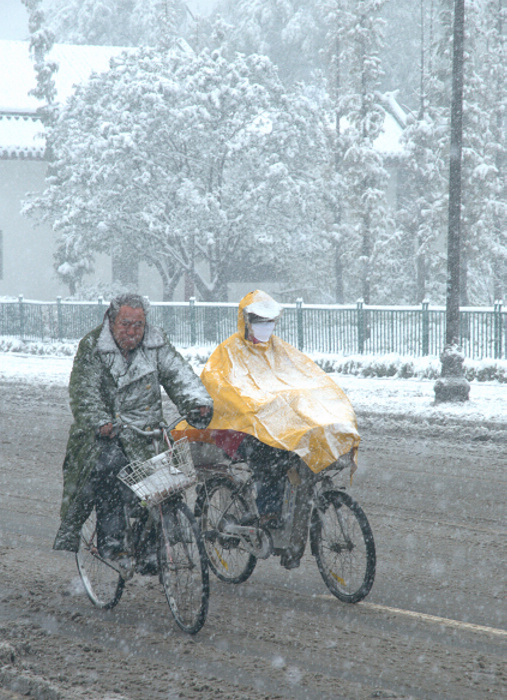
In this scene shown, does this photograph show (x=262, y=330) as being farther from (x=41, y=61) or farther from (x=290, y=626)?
(x=41, y=61)

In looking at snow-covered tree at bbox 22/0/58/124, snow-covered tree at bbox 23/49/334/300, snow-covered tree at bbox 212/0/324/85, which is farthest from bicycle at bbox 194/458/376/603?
snow-covered tree at bbox 212/0/324/85

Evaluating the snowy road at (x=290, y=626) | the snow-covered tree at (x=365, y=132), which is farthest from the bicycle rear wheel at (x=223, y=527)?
the snow-covered tree at (x=365, y=132)

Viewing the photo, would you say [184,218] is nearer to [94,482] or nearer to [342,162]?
[342,162]

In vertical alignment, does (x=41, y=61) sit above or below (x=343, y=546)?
above

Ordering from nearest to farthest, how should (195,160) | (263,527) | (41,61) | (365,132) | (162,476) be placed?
(162,476), (263,527), (195,160), (365,132), (41,61)

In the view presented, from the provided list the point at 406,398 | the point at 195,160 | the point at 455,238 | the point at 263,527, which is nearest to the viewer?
the point at 263,527

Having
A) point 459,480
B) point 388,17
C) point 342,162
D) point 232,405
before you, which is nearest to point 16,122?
point 342,162

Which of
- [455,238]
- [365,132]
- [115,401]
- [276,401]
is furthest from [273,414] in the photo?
[365,132]

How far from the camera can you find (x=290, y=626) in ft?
16.8

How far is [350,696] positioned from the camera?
4.21 metres

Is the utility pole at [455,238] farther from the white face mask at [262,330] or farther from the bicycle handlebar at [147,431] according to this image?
the bicycle handlebar at [147,431]

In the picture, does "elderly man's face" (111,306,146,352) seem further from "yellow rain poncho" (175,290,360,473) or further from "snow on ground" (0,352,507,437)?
"snow on ground" (0,352,507,437)

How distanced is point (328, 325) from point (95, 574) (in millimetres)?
15737

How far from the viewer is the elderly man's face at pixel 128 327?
513 cm
